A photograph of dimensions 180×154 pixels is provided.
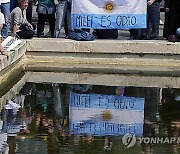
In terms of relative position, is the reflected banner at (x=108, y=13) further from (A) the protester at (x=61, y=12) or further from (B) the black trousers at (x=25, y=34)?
(B) the black trousers at (x=25, y=34)

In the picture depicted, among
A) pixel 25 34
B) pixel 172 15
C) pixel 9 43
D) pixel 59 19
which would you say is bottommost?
pixel 9 43

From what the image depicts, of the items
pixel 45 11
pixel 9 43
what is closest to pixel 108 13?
pixel 45 11

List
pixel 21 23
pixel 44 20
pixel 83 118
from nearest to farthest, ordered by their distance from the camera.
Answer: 1. pixel 83 118
2. pixel 21 23
3. pixel 44 20

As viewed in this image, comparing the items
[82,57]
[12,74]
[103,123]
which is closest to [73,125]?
[103,123]

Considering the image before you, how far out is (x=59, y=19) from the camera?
14.9 m

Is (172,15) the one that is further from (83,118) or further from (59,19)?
(83,118)

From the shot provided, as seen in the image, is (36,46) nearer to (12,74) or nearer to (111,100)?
(12,74)

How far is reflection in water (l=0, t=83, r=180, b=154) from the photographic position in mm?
8078

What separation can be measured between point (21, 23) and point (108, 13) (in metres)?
2.01

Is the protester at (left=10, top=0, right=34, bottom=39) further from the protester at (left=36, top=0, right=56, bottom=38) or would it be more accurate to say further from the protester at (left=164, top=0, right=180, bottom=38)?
the protester at (left=164, top=0, right=180, bottom=38)

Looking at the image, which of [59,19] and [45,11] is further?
[45,11]

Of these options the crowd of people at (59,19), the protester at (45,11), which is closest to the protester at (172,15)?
the crowd of people at (59,19)

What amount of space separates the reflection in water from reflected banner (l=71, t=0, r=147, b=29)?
10.4ft

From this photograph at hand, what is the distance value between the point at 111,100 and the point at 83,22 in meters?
4.41
